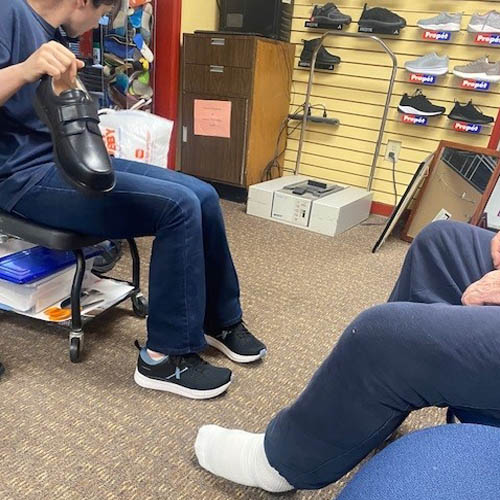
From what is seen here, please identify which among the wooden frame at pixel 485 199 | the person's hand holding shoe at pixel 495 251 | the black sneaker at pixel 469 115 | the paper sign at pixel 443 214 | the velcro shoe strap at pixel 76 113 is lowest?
the paper sign at pixel 443 214

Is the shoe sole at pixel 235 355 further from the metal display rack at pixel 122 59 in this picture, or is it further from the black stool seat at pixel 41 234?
the metal display rack at pixel 122 59

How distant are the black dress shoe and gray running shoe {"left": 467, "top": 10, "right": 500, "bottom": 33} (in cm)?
217

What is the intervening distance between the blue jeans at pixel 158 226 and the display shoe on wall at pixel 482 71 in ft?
6.35

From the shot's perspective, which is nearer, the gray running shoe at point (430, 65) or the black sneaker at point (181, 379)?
the black sneaker at point (181, 379)

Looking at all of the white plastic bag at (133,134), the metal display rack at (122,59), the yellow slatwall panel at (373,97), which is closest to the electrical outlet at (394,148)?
the yellow slatwall panel at (373,97)

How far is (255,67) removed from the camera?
2.54 m

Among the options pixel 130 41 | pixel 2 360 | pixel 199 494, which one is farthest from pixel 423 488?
pixel 130 41

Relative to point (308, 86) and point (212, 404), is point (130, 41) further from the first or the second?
point (212, 404)

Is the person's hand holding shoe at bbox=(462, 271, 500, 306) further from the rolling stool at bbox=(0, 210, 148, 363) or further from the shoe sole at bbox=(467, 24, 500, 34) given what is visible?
the shoe sole at bbox=(467, 24, 500, 34)

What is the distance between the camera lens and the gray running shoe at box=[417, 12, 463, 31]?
7.98ft

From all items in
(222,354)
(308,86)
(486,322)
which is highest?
(486,322)

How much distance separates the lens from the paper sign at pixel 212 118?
8.75 feet

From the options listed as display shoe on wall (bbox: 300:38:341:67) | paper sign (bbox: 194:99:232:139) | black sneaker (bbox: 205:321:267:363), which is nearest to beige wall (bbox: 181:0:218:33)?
paper sign (bbox: 194:99:232:139)

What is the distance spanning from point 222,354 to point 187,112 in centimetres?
179
